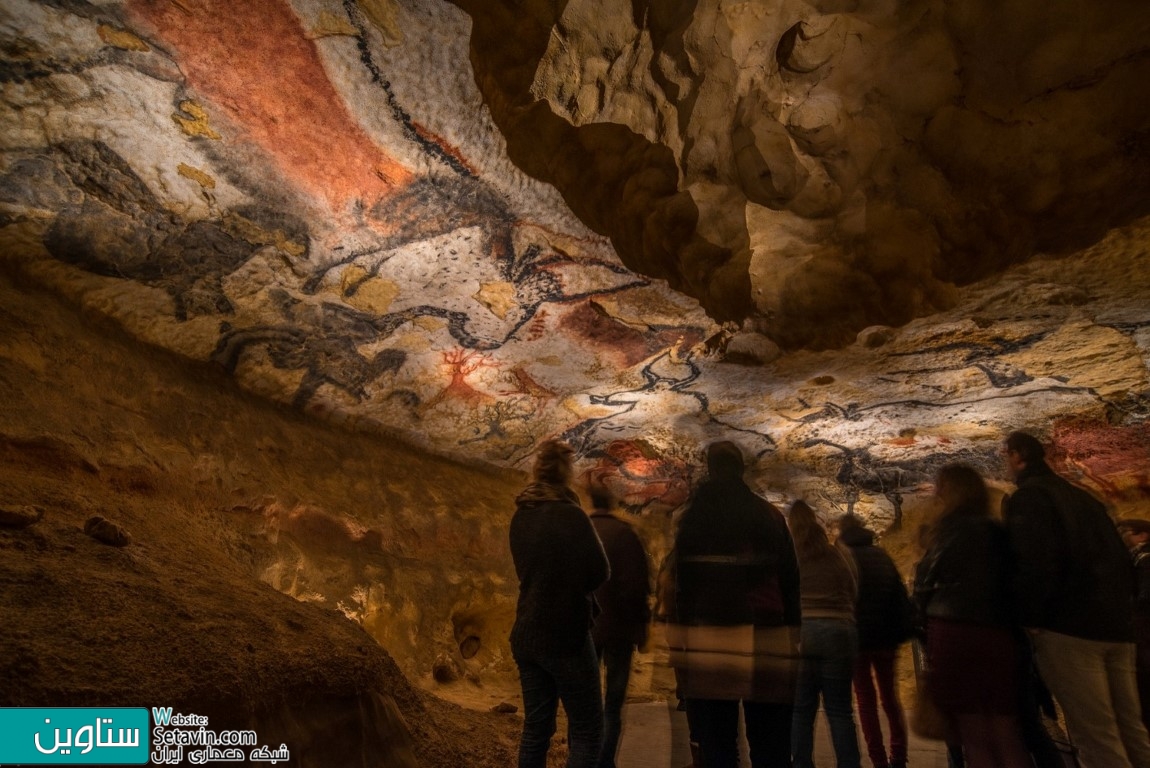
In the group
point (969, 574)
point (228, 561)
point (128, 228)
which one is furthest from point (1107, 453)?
point (128, 228)

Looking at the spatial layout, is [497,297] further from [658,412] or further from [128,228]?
[658,412]

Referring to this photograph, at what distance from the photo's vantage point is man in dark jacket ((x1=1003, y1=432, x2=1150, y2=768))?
1849mm

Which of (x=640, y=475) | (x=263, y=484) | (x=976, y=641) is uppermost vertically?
(x=640, y=475)

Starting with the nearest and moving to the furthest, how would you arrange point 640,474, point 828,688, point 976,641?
1. point 976,641
2. point 828,688
3. point 640,474

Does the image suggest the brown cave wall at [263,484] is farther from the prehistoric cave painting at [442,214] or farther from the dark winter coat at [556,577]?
the dark winter coat at [556,577]

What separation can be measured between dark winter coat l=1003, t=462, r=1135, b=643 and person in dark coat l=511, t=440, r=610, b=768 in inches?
53.0

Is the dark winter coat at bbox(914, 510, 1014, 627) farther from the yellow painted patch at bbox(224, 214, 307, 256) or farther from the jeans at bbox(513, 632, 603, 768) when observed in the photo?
the yellow painted patch at bbox(224, 214, 307, 256)

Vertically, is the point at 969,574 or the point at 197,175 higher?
the point at 197,175

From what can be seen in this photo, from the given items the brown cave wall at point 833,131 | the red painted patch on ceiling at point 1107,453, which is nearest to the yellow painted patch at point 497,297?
the brown cave wall at point 833,131

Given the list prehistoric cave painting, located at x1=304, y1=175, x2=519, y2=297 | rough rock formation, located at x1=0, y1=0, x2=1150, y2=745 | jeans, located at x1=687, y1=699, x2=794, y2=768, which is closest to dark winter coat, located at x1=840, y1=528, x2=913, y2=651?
jeans, located at x1=687, y1=699, x2=794, y2=768

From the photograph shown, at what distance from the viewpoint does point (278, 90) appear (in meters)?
2.56

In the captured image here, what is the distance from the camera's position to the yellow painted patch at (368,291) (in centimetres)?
374

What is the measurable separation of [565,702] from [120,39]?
3011 millimetres

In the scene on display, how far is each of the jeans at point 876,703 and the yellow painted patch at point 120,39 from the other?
12.6 ft
